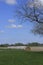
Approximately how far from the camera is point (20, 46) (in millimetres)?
58094

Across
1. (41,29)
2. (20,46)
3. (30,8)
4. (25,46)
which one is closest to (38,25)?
(41,29)

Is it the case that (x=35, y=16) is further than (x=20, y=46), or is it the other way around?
(x=20, y=46)

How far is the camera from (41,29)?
37562 millimetres

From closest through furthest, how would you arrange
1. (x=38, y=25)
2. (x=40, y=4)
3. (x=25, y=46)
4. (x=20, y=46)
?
(x=40, y=4)
(x=38, y=25)
(x=25, y=46)
(x=20, y=46)
